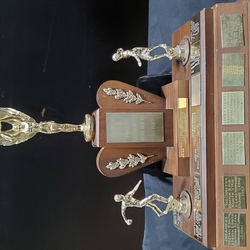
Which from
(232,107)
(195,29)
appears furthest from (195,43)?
(232,107)

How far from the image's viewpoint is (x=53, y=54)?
2211mm

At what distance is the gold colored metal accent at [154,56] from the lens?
1.68 metres

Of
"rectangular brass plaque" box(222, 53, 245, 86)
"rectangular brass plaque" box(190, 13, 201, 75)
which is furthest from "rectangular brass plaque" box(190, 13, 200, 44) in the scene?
"rectangular brass plaque" box(222, 53, 245, 86)

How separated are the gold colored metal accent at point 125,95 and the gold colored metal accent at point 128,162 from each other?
0.78ft

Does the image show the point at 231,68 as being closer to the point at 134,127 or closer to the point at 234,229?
the point at 134,127

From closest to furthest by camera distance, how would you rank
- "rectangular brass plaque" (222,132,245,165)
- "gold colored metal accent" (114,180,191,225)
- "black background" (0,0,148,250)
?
"rectangular brass plaque" (222,132,245,165) < "gold colored metal accent" (114,180,191,225) < "black background" (0,0,148,250)

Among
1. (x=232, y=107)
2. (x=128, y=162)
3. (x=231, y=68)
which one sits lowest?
(x=128, y=162)

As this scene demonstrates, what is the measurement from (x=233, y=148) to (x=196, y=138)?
0.15 m

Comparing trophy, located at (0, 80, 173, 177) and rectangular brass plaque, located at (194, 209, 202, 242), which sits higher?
trophy, located at (0, 80, 173, 177)

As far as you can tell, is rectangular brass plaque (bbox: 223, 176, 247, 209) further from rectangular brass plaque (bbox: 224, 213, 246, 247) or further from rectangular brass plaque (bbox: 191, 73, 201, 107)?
rectangular brass plaque (bbox: 191, 73, 201, 107)

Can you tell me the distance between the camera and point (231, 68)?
1.54 m

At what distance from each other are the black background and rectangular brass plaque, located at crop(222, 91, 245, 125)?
0.94 meters

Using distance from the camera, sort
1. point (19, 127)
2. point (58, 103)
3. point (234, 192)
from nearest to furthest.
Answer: point (234, 192)
point (19, 127)
point (58, 103)

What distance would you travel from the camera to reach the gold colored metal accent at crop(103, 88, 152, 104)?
170 cm
